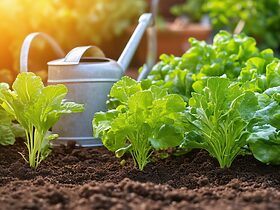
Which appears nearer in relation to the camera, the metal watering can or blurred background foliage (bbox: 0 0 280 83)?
the metal watering can

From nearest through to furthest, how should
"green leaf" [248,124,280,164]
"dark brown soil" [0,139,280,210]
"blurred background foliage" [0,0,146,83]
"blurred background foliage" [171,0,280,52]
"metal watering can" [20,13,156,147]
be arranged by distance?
"dark brown soil" [0,139,280,210]
"green leaf" [248,124,280,164]
"metal watering can" [20,13,156,147]
"blurred background foliage" [171,0,280,52]
"blurred background foliage" [0,0,146,83]

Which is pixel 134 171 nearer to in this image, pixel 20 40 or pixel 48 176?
pixel 48 176

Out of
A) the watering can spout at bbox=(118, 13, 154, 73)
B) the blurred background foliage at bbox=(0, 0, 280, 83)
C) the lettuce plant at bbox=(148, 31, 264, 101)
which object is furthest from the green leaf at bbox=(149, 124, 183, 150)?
the blurred background foliage at bbox=(0, 0, 280, 83)

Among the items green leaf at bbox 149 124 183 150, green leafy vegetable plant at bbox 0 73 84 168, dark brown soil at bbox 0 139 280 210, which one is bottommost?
dark brown soil at bbox 0 139 280 210

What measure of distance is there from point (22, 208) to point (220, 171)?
0.69m

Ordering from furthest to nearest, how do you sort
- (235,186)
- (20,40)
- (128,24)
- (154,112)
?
(128,24), (20,40), (154,112), (235,186)

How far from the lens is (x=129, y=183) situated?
1510 millimetres

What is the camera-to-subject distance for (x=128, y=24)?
17.9 feet

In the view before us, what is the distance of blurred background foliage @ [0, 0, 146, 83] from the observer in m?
4.59

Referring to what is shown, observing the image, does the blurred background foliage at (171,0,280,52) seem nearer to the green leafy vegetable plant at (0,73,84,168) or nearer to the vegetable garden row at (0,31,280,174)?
the vegetable garden row at (0,31,280,174)

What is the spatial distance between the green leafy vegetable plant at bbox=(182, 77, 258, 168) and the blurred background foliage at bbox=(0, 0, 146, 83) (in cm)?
248

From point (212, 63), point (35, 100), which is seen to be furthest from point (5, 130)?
point (212, 63)

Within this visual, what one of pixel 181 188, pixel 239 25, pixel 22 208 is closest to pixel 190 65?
pixel 181 188

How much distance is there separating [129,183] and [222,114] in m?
0.43
